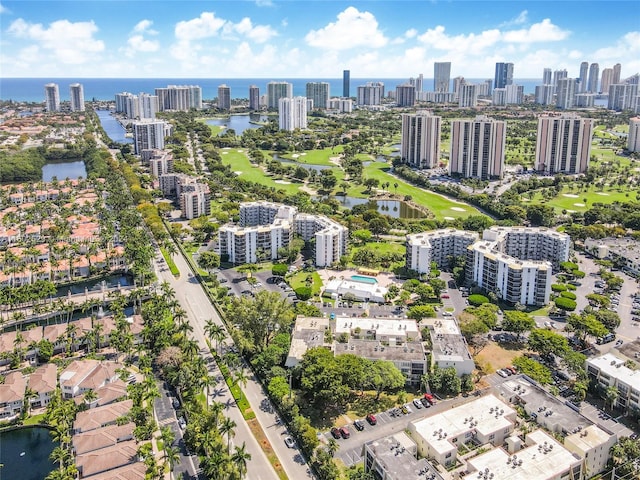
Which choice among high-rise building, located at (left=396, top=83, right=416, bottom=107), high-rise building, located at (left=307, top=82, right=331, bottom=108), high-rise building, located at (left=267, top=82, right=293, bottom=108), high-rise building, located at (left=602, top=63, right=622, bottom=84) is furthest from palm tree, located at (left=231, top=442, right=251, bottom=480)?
high-rise building, located at (left=602, top=63, right=622, bottom=84)

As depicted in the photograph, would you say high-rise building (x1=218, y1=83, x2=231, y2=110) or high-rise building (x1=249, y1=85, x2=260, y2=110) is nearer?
high-rise building (x1=218, y1=83, x2=231, y2=110)

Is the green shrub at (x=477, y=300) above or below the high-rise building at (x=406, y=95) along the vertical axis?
below

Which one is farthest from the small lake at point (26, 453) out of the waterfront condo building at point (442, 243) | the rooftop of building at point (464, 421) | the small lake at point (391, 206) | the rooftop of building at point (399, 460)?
the small lake at point (391, 206)

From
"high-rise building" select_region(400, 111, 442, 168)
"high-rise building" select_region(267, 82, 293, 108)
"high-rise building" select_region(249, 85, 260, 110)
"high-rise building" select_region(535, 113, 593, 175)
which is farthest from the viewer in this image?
"high-rise building" select_region(249, 85, 260, 110)

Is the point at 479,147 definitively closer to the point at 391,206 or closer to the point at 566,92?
the point at 391,206

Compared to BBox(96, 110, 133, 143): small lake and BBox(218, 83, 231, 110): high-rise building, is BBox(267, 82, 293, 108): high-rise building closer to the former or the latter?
BBox(218, 83, 231, 110): high-rise building

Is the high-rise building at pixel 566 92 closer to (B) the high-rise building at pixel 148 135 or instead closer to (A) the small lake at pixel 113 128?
(B) the high-rise building at pixel 148 135
